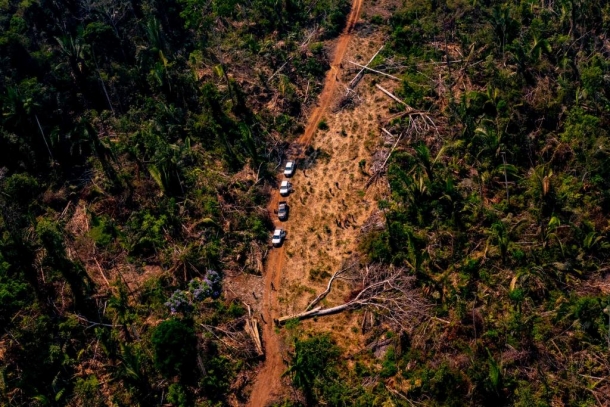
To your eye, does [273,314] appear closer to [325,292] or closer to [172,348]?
[325,292]

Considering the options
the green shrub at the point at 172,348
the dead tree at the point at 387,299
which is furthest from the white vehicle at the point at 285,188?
the green shrub at the point at 172,348

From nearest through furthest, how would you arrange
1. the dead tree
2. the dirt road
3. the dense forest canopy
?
the dense forest canopy < the dirt road < the dead tree

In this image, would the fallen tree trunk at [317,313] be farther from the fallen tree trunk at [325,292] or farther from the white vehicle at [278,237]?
the white vehicle at [278,237]

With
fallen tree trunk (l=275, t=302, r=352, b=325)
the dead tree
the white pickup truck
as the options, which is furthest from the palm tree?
the dead tree

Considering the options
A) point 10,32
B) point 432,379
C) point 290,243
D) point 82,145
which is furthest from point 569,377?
point 10,32

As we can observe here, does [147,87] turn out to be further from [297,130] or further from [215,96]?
[297,130]

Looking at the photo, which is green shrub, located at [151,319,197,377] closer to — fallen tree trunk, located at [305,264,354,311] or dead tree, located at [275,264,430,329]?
dead tree, located at [275,264,430,329]
